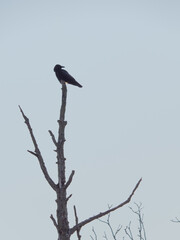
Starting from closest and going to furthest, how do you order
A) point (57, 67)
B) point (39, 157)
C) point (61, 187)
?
point (61, 187), point (39, 157), point (57, 67)

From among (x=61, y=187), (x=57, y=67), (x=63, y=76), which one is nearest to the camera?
(x=61, y=187)

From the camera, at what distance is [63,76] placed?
11.9 metres

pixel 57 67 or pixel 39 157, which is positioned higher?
pixel 57 67

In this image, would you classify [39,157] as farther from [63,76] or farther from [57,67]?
[57,67]

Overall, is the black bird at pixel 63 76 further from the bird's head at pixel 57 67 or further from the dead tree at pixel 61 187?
the dead tree at pixel 61 187

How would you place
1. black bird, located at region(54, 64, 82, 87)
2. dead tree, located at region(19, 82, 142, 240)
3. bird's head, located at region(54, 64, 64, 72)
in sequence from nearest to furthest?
dead tree, located at region(19, 82, 142, 240) → black bird, located at region(54, 64, 82, 87) → bird's head, located at region(54, 64, 64, 72)

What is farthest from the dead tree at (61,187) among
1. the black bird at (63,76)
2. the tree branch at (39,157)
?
the black bird at (63,76)

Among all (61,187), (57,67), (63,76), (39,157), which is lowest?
(61,187)

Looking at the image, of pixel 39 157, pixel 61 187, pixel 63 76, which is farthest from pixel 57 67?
pixel 61 187

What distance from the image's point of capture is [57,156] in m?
3.86

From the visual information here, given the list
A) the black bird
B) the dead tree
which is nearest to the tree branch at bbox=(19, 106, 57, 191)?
the dead tree

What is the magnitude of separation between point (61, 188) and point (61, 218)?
294mm

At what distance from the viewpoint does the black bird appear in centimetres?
1160

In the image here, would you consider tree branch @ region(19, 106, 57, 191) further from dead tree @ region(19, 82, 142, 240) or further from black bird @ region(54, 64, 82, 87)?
black bird @ region(54, 64, 82, 87)
